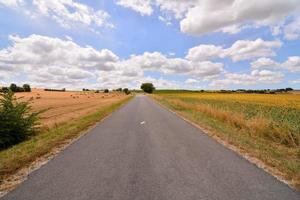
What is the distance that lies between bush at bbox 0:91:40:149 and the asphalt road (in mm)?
4549

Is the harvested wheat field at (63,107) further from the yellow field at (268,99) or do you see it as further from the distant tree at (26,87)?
the distant tree at (26,87)

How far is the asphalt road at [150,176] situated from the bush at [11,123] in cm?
455

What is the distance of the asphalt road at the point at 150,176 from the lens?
524 cm

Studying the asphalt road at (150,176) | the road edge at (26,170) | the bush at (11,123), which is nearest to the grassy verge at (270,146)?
the asphalt road at (150,176)

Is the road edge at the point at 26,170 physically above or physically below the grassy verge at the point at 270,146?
above

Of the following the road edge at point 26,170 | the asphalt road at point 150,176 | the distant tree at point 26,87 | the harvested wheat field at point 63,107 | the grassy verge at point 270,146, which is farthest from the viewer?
the distant tree at point 26,87

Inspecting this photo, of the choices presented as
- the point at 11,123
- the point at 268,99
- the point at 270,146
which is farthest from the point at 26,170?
the point at 268,99

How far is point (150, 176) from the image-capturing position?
638 cm

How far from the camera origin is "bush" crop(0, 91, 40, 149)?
42.1 ft

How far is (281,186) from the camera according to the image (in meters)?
5.82

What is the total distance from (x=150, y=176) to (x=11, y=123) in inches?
358

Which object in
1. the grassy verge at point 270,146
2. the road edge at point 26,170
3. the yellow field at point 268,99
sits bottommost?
the yellow field at point 268,99

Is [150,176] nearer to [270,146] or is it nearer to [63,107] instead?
[270,146]

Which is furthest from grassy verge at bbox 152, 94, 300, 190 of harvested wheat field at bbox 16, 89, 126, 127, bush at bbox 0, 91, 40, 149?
harvested wheat field at bbox 16, 89, 126, 127
